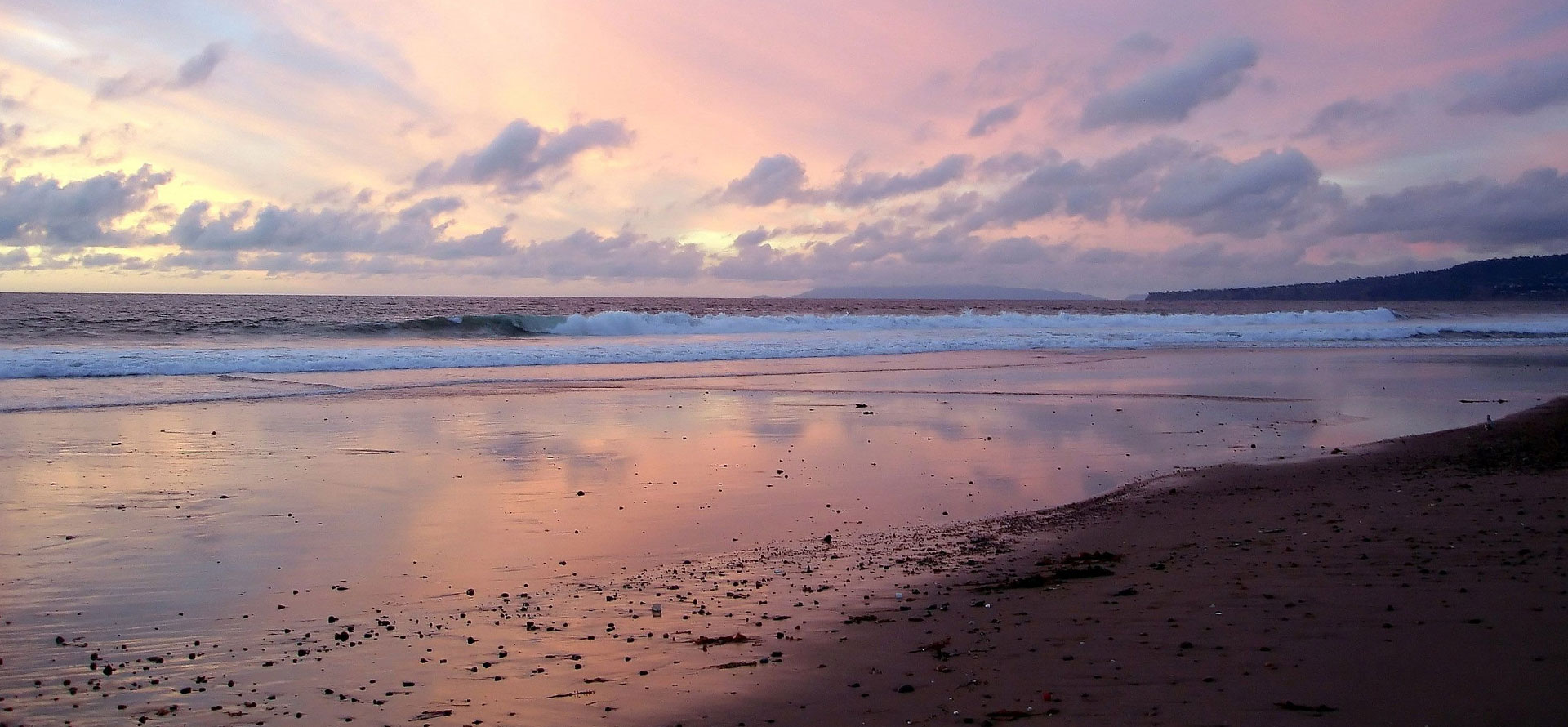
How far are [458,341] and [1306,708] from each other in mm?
42016

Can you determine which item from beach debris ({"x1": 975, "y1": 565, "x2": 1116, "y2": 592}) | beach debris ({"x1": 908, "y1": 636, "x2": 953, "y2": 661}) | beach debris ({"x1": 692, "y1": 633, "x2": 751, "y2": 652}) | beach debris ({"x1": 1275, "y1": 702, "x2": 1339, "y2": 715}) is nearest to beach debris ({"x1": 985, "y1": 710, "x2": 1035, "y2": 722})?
beach debris ({"x1": 908, "y1": 636, "x2": 953, "y2": 661})

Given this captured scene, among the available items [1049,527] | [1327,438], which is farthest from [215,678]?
[1327,438]

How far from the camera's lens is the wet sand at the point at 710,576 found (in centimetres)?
482

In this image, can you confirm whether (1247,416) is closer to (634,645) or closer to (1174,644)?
(1174,644)

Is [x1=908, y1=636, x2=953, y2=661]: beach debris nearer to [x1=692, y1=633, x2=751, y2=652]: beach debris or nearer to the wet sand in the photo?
the wet sand

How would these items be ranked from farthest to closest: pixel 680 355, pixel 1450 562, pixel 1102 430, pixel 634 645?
pixel 680 355 < pixel 1102 430 < pixel 1450 562 < pixel 634 645

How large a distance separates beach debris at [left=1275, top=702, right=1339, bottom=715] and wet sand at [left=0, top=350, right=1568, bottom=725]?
0.35 feet

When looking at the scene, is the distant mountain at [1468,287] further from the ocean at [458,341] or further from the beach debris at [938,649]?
the beach debris at [938,649]

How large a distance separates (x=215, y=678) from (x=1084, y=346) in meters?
38.7

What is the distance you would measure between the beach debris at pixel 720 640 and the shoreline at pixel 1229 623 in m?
0.47

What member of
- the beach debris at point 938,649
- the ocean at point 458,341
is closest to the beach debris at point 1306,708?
the beach debris at point 938,649

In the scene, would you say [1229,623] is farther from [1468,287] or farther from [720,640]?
[1468,287]

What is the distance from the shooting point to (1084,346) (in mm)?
40500

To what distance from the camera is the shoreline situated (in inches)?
176
